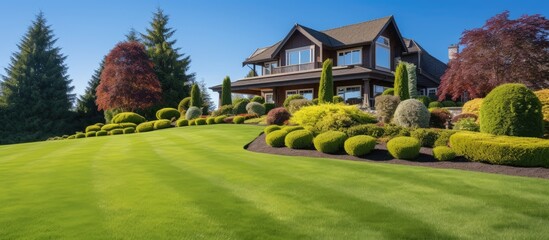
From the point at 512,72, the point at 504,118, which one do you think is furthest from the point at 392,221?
the point at 512,72

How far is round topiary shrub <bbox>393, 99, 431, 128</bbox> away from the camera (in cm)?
1642

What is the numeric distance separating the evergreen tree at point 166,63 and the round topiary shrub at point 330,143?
1433 inches

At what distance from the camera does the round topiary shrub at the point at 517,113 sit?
459 inches

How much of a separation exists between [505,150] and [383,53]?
25018 millimetres

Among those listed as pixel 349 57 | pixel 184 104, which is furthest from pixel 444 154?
pixel 184 104

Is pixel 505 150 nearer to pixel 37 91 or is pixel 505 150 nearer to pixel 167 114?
pixel 167 114

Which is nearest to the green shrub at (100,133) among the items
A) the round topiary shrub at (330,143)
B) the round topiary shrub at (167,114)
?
the round topiary shrub at (167,114)

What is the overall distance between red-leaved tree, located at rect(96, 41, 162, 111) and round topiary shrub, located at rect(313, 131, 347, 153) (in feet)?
104

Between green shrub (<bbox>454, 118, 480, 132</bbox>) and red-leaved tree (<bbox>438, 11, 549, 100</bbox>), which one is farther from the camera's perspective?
red-leaved tree (<bbox>438, 11, 549, 100</bbox>)

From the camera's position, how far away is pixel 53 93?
45.2m

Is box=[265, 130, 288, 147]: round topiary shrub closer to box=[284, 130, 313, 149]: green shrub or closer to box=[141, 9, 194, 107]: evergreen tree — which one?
box=[284, 130, 313, 149]: green shrub

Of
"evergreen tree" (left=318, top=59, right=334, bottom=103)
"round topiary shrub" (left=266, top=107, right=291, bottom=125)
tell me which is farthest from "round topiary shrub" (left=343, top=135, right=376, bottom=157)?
"evergreen tree" (left=318, top=59, right=334, bottom=103)

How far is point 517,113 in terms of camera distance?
11.7m

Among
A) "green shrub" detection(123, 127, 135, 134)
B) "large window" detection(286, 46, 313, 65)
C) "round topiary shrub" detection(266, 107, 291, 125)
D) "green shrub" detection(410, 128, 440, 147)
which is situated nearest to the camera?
"green shrub" detection(410, 128, 440, 147)
